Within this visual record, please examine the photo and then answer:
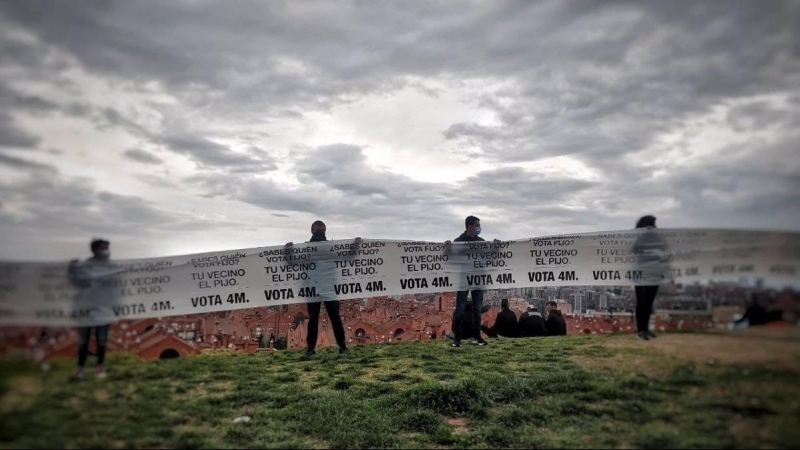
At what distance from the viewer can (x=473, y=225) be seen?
9.50 metres

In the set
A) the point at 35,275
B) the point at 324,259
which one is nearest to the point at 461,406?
the point at 324,259

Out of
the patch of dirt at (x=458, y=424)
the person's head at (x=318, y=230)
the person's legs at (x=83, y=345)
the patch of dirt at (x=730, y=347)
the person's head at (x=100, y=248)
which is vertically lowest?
the patch of dirt at (x=458, y=424)

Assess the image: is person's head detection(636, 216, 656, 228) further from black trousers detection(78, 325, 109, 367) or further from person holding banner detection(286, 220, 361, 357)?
black trousers detection(78, 325, 109, 367)


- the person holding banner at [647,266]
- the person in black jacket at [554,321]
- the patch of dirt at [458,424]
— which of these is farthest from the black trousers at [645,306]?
the patch of dirt at [458,424]

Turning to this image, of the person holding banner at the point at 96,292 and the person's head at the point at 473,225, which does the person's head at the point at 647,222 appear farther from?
the person holding banner at the point at 96,292

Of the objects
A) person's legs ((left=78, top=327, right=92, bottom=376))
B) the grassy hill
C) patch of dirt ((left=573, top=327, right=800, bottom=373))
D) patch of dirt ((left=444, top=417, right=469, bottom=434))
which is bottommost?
patch of dirt ((left=444, top=417, right=469, bottom=434))

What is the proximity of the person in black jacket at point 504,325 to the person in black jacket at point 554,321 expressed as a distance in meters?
0.67

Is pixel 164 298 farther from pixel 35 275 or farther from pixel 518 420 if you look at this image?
pixel 518 420

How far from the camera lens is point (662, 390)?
5977 mm

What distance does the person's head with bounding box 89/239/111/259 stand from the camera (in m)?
6.58

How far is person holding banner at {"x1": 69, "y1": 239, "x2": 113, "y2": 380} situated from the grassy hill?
0.83 feet

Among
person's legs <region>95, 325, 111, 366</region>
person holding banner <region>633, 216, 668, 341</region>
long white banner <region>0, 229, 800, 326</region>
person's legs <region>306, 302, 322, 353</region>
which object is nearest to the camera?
long white banner <region>0, 229, 800, 326</region>

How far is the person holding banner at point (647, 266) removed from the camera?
6.98 meters

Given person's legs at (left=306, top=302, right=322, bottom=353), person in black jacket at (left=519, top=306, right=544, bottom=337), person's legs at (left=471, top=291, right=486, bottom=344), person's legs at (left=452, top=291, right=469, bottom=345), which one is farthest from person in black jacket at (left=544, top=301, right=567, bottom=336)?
person's legs at (left=306, top=302, right=322, bottom=353)
